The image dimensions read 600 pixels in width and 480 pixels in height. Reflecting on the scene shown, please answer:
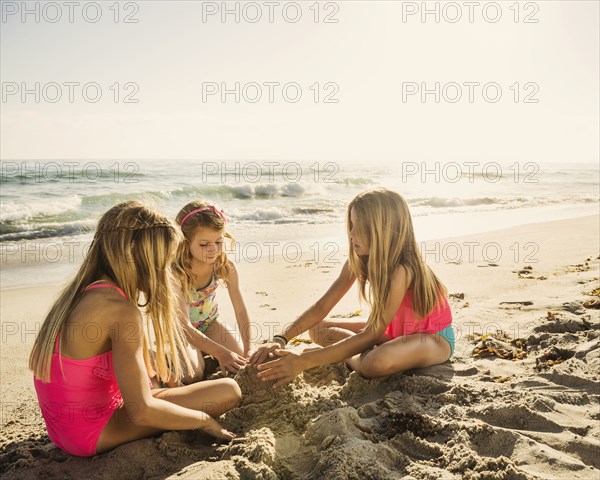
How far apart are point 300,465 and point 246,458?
270mm

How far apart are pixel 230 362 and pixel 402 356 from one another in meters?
1.16

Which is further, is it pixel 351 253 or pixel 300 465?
pixel 351 253

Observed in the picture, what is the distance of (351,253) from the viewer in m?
3.62

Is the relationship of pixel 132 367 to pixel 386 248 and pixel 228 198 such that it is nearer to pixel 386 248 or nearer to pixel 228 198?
pixel 386 248

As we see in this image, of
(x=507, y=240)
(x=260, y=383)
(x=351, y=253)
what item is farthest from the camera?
(x=507, y=240)

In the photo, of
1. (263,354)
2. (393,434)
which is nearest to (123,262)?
(263,354)

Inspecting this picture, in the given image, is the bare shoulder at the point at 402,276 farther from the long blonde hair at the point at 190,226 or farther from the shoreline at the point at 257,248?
the shoreline at the point at 257,248

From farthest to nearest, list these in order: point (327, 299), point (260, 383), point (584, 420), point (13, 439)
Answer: point (327, 299) → point (260, 383) → point (13, 439) → point (584, 420)

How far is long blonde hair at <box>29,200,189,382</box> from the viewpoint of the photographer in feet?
8.05

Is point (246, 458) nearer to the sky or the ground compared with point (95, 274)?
nearer to the ground

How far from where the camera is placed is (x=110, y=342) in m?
2.50

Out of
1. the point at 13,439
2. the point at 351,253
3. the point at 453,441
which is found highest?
the point at 351,253

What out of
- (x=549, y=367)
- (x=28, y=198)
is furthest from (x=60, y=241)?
(x=549, y=367)

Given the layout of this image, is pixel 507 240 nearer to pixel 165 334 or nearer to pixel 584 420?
pixel 584 420
